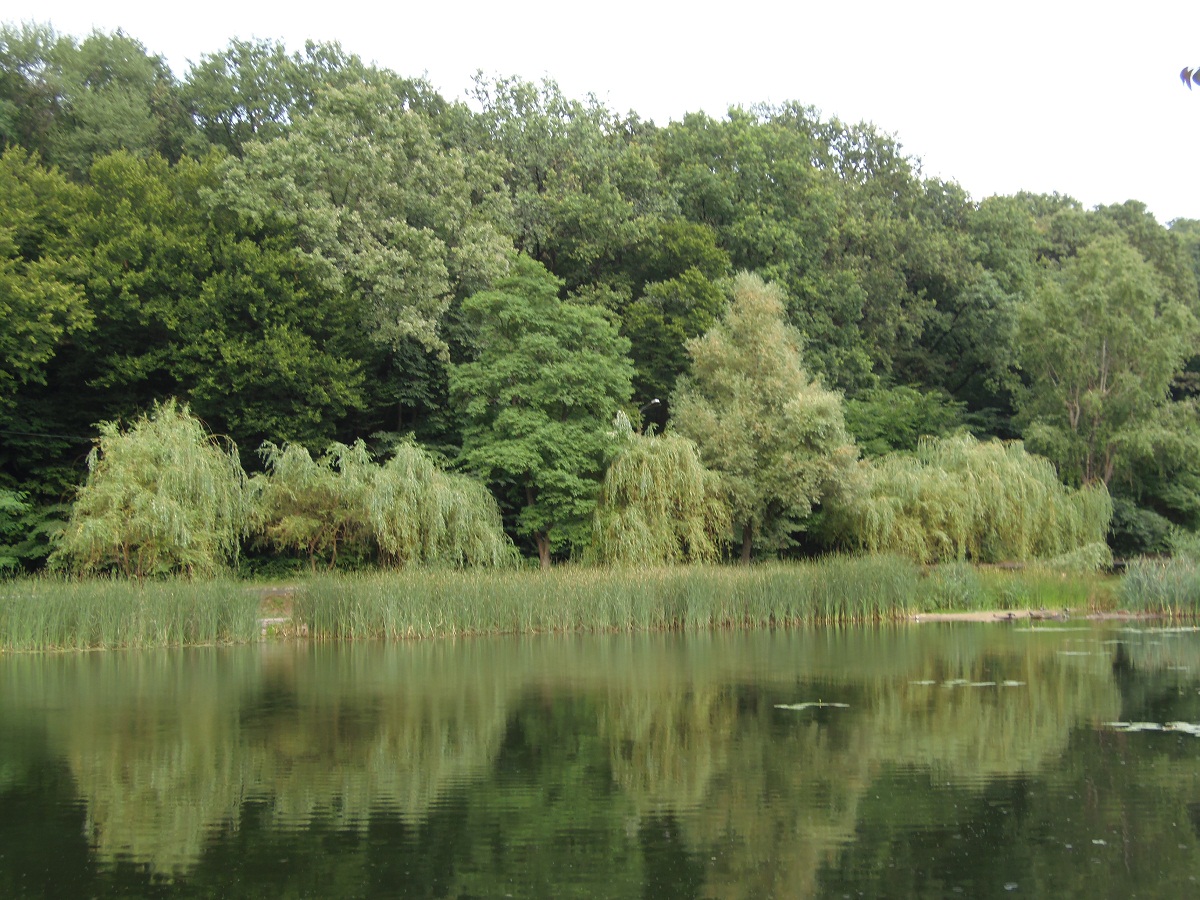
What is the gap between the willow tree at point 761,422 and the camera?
37469mm

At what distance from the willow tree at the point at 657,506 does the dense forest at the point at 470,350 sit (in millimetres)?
96

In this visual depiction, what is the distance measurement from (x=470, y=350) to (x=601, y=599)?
18.2 meters

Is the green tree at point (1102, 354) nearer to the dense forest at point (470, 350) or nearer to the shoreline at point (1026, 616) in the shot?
the dense forest at point (470, 350)

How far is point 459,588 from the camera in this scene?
26.3 m

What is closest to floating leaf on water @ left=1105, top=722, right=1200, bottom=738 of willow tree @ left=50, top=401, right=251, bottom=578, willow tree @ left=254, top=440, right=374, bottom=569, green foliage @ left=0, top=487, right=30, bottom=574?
willow tree @ left=50, top=401, right=251, bottom=578

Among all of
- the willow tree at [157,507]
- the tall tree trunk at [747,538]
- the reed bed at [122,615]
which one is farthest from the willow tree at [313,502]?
the tall tree trunk at [747,538]

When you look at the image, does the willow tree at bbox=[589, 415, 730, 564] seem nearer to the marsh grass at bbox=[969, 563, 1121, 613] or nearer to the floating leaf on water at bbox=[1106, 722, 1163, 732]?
the marsh grass at bbox=[969, 563, 1121, 613]

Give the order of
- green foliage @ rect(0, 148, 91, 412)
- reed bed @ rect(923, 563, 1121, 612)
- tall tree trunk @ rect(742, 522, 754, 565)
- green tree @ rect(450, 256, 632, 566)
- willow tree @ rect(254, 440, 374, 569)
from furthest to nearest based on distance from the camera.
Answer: tall tree trunk @ rect(742, 522, 754, 565), green tree @ rect(450, 256, 632, 566), green foliage @ rect(0, 148, 91, 412), willow tree @ rect(254, 440, 374, 569), reed bed @ rect(923, 563, 1121, 612)

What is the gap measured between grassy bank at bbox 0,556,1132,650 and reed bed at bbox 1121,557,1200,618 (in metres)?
1.52

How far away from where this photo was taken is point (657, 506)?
115ft

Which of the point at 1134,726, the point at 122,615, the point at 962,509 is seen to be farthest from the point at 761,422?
the point at 1134,726

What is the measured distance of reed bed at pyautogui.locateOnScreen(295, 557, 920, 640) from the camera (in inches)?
1000

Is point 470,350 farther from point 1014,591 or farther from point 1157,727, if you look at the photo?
point 1157,727

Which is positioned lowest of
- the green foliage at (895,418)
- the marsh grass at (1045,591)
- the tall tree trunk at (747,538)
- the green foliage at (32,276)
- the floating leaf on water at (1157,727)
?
the floating leaf on water at (1157,727)
